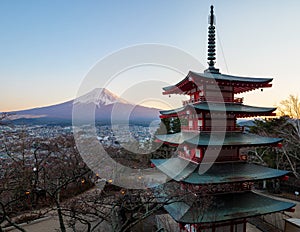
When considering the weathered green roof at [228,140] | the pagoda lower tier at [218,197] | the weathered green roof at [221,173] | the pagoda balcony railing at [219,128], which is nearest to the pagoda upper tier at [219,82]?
the pagoda balcony railing at [219,128]

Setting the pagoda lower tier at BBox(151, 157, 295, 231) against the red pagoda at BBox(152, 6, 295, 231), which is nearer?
the pagoda lower tier at BBox(151, 157, 295, 231)

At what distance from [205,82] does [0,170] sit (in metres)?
11.4

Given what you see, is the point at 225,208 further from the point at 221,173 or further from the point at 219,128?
the point at 219,128

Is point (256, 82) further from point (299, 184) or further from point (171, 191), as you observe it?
point (299, 184)

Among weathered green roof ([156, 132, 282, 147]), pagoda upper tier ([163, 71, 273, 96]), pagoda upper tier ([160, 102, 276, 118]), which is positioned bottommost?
weathered green roof ([156, 132, 282, 147])

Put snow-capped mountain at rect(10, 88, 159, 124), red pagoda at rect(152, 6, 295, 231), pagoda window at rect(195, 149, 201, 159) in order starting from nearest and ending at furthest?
red pagoda at rect(152, 6, 295, 231) → pagoda window at rect(195, 149, 201, 159) → snow-capped mountain at rect(10, 88, 159, 124)

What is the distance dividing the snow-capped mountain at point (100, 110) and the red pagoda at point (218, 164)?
19.9ft

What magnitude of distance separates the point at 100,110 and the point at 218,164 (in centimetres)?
1373

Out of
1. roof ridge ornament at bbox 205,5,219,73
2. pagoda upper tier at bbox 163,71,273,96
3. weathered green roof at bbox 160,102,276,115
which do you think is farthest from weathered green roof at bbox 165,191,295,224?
roof ridge ornament at bbox 205,5,219,73

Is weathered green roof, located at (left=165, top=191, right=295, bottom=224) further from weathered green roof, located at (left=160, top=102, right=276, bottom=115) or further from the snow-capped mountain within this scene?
the snow-capped mountain

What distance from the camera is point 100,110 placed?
20234 millimetres

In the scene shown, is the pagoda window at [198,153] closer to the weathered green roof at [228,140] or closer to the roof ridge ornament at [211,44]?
the weathered green roof at [228,140]

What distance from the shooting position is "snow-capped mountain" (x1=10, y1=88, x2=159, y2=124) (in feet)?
52.4

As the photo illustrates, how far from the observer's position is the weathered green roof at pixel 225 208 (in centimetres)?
820
